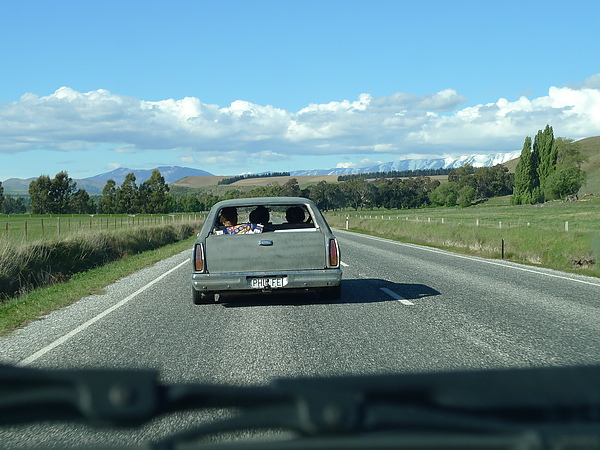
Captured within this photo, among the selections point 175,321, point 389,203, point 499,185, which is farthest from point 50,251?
point 499,185

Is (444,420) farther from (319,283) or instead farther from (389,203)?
(389,203)

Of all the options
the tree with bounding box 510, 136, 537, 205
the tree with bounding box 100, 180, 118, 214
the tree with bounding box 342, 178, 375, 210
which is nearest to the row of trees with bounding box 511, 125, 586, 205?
the tree with bounding box 510, 136, 537, 205

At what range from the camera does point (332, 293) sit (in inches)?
376

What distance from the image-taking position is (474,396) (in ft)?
6.57

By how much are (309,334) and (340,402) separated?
522 cm

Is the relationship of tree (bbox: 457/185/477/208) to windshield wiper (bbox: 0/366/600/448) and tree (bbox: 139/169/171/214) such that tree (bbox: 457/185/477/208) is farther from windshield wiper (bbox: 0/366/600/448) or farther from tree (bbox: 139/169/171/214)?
windshield wiper (bbox: 0/366/600/448)

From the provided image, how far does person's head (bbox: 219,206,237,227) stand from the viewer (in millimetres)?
11129

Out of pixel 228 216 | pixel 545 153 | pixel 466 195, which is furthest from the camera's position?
pixel 466 195

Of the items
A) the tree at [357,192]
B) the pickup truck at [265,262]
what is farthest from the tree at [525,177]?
the pickup truck at [265,262]

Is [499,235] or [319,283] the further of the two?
[499,235]

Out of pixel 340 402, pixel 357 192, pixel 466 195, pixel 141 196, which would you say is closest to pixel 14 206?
pixel 141 196

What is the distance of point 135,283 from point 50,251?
5.08 m

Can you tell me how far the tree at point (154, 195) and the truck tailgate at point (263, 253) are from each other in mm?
121769

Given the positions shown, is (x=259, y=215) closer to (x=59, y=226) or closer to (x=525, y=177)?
(x=59, y=226)
